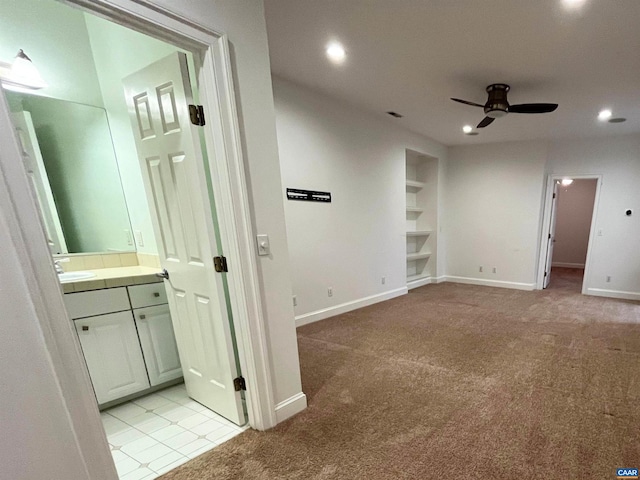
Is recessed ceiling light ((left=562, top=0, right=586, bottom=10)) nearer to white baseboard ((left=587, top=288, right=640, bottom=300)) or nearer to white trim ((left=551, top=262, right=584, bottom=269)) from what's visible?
white baseboard ((left=587, top=288, right=640, bottom=300))

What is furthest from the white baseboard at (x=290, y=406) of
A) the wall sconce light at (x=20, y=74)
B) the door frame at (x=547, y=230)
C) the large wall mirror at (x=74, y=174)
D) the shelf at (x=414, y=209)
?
the door frame at (x=547, y=230)

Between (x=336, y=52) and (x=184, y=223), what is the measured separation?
183 centimetres

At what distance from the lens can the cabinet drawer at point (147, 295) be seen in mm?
2019

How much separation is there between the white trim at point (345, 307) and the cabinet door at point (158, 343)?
1.43 metres

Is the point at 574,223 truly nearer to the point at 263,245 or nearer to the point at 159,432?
the point at 263,245

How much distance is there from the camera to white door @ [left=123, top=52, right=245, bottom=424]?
60.5 inches

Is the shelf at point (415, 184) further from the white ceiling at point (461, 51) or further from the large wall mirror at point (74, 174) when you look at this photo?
the large wall mirror at point (74, 174)

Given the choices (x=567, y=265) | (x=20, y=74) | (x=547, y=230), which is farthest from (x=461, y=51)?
(x=567, y=265)

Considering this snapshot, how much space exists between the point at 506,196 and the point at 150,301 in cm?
567

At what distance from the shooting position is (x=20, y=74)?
189cm

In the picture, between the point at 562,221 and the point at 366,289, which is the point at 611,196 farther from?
the point at 366,289

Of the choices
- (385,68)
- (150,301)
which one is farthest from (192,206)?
(385,68)

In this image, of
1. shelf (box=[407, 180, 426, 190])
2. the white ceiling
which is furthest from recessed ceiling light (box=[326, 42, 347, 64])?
shelf (box=[407, 180, 426, 190])

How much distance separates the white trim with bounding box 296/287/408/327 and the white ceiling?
8.65ft
